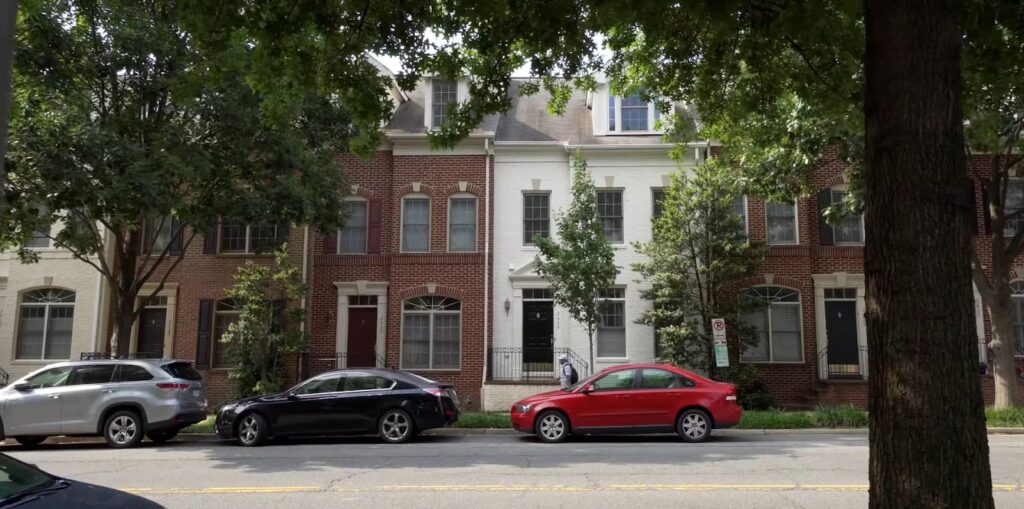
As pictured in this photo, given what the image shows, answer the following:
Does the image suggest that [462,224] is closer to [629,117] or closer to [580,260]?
[580,260]

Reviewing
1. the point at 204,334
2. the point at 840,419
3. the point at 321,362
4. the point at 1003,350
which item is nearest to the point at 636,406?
the point at 840,419

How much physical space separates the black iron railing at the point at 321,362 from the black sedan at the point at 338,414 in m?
6.71

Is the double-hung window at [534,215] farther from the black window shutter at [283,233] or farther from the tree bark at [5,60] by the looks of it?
the tree bark at [5,60]

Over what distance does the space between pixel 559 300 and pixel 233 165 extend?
26.6 feet

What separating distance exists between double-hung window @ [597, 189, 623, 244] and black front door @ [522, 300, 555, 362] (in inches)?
107

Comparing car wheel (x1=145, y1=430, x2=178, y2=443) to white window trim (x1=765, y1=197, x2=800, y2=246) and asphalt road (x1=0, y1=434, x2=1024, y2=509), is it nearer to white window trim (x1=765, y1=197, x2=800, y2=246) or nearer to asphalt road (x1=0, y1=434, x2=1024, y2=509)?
asphalt road (x1=0, y1=434, x2=1024, y2=509)

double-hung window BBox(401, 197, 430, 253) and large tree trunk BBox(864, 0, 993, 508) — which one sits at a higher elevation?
double-hung window BBox(401, 197, 430, 253)

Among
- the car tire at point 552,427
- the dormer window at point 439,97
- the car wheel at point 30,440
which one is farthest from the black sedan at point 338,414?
the dormer window at point 439,97

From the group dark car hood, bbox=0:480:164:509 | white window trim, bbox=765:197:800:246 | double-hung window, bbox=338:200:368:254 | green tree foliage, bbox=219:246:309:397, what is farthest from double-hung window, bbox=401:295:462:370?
dark car hood, bbox=0:480:164:509

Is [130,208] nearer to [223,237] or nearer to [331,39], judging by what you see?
[331,39]

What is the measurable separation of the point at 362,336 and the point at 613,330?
724 centimetres

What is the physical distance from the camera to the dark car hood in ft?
13.9

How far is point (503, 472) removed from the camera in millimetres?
9352

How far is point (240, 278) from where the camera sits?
19.1m
